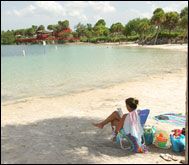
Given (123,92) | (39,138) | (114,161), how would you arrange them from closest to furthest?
(114,161) < (39,138) < (123,92)

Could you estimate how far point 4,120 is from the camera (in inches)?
350

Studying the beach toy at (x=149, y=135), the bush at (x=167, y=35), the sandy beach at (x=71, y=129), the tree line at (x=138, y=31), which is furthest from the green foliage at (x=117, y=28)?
the beach toy at (x=149, y=135)

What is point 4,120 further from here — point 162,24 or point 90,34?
point 90,34

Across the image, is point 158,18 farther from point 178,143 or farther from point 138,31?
point 178,143

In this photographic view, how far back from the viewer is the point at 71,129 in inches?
300

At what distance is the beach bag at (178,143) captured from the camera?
234 inches

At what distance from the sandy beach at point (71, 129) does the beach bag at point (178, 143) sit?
5.0 inches

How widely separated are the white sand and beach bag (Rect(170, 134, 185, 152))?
16 cm

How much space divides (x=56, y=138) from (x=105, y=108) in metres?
3.58

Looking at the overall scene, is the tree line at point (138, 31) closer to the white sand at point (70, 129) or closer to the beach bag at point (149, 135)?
the white sand at point (70, 129)

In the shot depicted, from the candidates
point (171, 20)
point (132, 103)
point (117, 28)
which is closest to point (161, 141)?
point (132, 103)

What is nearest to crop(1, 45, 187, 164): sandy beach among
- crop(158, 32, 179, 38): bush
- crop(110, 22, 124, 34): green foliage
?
crop(158, 32, 179, 38): bush

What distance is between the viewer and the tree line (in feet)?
265

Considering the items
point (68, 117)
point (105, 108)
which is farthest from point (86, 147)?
point (105, 108)
